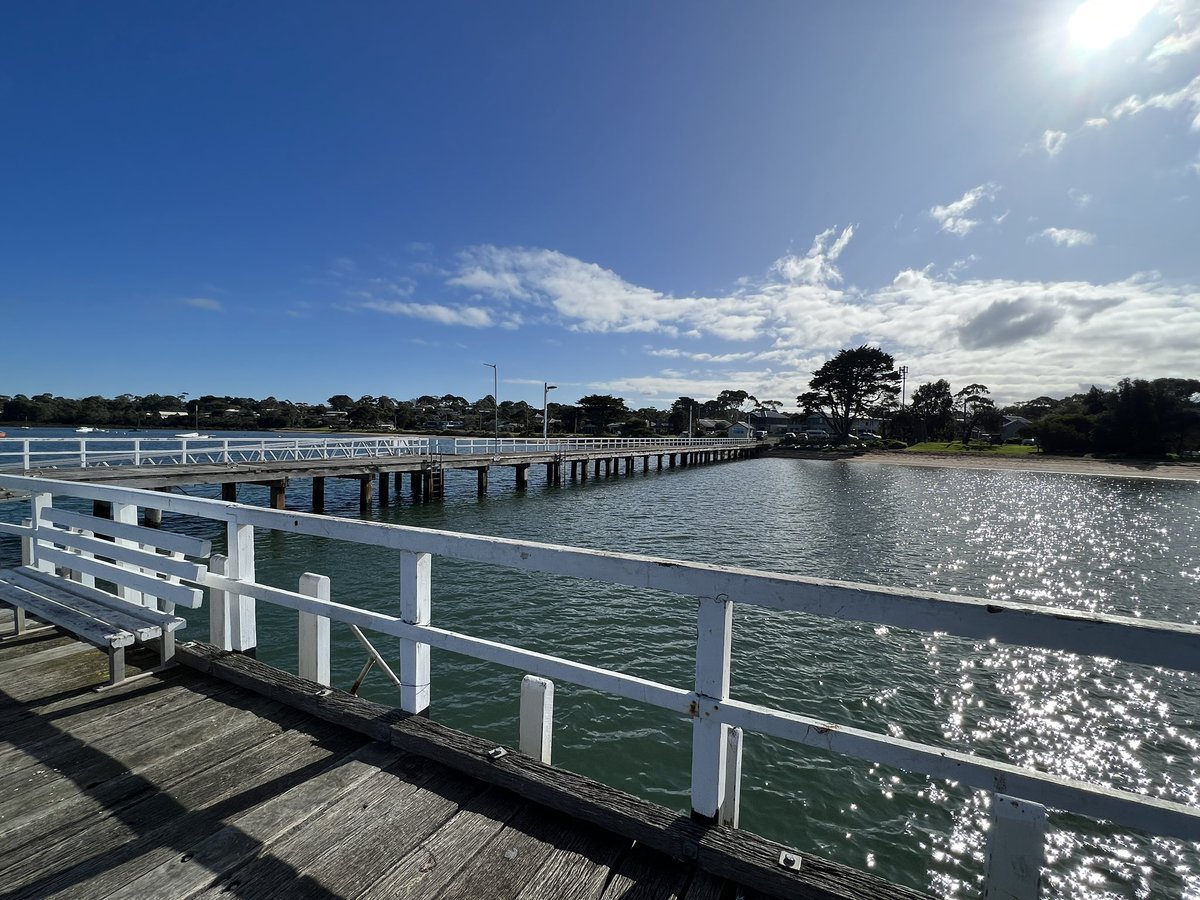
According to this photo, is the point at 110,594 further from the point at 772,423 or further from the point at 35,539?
the point at 772,423

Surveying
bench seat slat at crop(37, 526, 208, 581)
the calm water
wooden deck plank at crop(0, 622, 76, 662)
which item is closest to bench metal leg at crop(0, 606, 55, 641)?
wooden deck plank at crop(0, 622, 76, 662)

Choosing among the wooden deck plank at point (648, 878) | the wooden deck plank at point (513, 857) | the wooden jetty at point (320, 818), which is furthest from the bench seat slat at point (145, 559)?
the wooden deck plank at point (648, 878)

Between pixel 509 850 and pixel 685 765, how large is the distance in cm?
385

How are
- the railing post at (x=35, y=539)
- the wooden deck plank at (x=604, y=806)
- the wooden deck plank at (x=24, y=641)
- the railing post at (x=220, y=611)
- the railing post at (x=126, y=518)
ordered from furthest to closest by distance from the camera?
the railing post at (x=35, y=539) → the railing post at (x=126, y=518) → the wooden deck plank at (x=24, y=641) → the railing post at (x=220, y=611) → the wooden deck plank at (x=604, y=806)

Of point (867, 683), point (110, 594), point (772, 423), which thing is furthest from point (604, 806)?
point (772, 423)

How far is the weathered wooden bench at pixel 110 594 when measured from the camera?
11.0 ft

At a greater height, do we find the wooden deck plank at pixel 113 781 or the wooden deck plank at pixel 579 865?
the wooden deck plank at pixel 579 865

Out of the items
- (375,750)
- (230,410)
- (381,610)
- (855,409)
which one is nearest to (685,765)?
(375,750)

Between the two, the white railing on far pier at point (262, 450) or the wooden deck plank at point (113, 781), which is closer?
the wooden deck plank at point (113, 781)

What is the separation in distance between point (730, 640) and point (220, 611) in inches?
137

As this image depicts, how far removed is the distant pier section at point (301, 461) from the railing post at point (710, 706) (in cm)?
1605

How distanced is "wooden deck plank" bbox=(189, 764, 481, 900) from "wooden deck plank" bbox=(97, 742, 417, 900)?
0.05 metres

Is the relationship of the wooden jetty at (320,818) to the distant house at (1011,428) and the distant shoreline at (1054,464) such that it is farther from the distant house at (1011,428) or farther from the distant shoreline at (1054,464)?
the distant house at (1011,428)

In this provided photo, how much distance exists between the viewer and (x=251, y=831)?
2.19m
